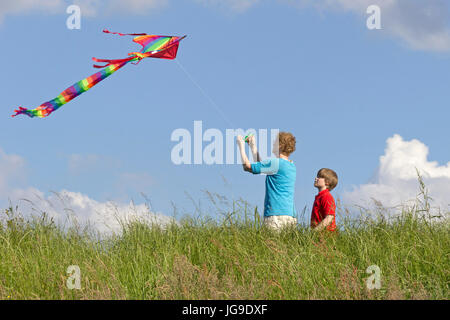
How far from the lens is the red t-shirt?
6.21 meters

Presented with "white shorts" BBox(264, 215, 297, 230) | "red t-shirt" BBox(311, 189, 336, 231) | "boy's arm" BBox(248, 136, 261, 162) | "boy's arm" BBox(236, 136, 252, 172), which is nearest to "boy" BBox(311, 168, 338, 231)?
"red t-shirt" BBox(311, 189, 336, 231)

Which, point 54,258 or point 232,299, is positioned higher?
point 54,258

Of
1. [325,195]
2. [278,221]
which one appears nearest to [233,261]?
[278,221]

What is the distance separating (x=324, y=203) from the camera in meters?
6.29

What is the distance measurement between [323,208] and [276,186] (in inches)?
26.4

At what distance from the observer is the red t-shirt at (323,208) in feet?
20.4

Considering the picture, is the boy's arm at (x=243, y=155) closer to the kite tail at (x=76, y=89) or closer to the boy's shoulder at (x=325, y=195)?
the boy's shoulder at (x=325, y=195)

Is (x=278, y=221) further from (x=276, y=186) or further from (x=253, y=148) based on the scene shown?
(x=253, y=148)

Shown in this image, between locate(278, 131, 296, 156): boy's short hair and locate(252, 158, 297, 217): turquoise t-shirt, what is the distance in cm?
20

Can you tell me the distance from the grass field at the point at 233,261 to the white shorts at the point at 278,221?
5.7 inches
